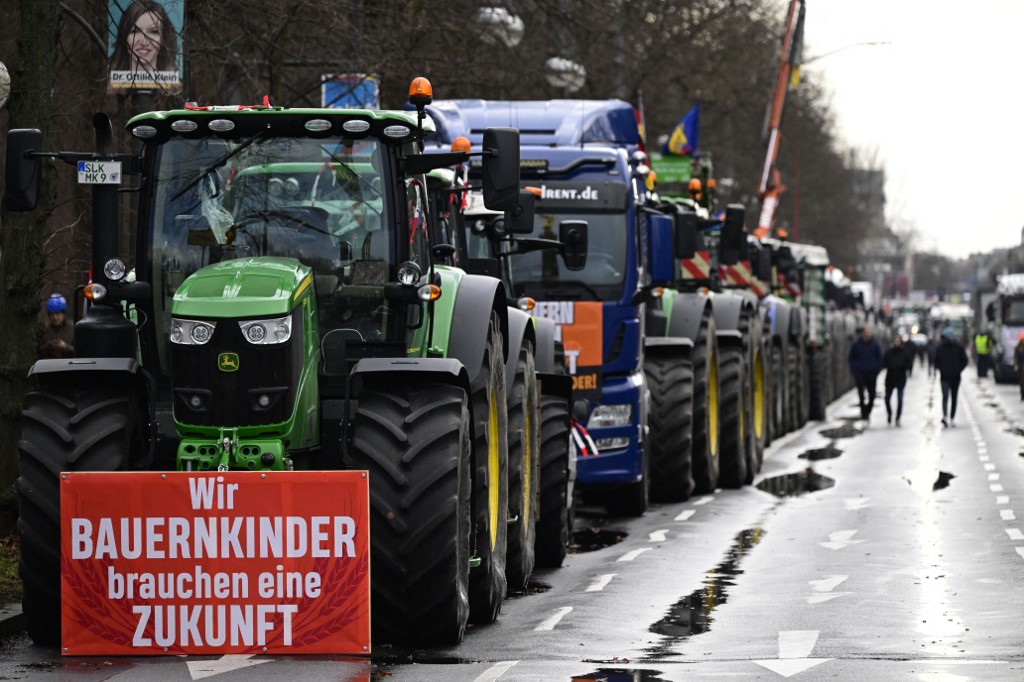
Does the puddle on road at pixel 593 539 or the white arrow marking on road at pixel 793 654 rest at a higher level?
the white arrow marking on road at pixel 793 654

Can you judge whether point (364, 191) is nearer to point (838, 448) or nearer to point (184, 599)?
point (184, 599)

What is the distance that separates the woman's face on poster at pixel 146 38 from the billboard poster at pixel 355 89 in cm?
461

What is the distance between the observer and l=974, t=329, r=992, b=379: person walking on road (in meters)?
72.9

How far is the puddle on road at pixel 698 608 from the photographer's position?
33.4 ft

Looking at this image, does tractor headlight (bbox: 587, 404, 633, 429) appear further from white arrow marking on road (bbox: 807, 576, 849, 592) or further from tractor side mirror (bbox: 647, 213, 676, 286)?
white arrow marking on road (bbox: 807, 576, 849, 592)

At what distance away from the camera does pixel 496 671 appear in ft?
29.6

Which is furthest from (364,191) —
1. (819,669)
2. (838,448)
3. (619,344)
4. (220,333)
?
(838,448)

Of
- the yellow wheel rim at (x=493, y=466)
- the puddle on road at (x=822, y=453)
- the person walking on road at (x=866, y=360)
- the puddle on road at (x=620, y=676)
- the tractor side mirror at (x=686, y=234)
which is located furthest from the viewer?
the person walking on road at (x=866, y=360)

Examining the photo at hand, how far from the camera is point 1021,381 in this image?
1973 inches

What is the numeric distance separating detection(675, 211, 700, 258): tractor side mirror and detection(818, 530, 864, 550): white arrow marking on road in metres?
3.42

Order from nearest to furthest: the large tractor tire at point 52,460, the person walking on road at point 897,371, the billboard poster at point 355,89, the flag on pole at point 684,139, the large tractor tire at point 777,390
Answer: the large tractor tire at point 52,460, the billboard poster at point 355,89, the flag on pole at point 684,139, the large tractor tire at point 777,390, the person walking on road at point 897,371

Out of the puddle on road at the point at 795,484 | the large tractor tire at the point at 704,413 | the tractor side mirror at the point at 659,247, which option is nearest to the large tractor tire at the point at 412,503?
the tractor side mirror at the point at 659,247

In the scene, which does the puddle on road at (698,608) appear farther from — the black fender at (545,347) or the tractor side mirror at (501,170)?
the tractor side mirror at (501,170)

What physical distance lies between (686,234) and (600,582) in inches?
248
